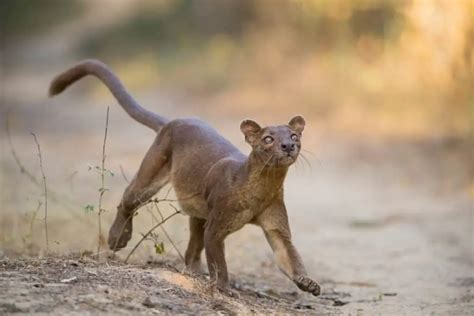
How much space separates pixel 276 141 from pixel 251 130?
0.89 feet

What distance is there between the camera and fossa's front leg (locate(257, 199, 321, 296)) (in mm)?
7348

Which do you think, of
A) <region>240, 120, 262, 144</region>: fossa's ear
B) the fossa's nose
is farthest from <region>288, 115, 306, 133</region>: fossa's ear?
the fossa's nose

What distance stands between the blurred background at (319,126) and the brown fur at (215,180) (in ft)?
1.28

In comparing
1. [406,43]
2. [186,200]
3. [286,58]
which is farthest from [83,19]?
[186,200]

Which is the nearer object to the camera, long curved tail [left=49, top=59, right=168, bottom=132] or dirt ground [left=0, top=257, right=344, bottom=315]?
dirt ground [left=0, top=257, right=344, bottom=315]

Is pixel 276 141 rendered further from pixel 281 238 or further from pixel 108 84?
pixel 108 84

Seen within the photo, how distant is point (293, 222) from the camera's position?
38.5 ft

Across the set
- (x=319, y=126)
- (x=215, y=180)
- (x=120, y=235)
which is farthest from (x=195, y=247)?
(x=319, y=126)

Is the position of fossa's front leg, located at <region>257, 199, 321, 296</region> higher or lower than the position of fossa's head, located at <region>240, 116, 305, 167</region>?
lower

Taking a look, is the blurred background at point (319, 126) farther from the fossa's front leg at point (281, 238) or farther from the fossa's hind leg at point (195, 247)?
the fossa's front leg at point (281, 238)

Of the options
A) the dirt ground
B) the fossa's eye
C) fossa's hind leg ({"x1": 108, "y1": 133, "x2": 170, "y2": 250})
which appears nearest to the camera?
the dirt ground

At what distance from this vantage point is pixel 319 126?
18.2 meters

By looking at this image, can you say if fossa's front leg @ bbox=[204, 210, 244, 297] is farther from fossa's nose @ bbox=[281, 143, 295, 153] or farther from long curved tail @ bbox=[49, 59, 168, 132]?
long curved tail @ bbox=[49, 59, 168, 132]

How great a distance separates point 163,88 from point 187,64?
203 centimetres
